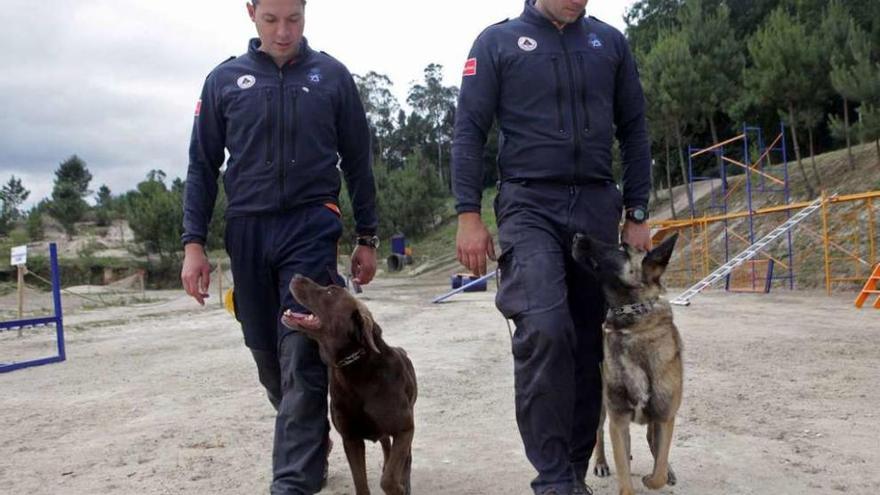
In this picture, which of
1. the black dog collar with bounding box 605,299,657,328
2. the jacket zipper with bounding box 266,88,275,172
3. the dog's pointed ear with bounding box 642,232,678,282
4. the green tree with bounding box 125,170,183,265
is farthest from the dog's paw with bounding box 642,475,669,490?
the green tree with bounding box 125,170,183,265

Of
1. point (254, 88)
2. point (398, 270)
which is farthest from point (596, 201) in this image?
point (398, 270)

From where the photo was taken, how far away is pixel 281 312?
360 centimetres

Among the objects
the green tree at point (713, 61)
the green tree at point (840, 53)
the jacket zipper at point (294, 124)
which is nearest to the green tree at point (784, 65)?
the green tree at point (840, 53)

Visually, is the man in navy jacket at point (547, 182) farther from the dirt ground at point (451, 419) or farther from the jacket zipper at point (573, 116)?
the dirt ground at point (451, 419)

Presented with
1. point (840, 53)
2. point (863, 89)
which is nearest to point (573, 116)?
point (863, 89)

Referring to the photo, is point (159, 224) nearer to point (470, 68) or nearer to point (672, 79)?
point (672, 79)

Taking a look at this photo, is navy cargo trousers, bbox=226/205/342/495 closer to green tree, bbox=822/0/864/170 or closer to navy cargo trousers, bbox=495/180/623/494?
navy cargo trousers, bbox=495/180/623/494

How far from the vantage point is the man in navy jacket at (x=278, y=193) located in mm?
3453

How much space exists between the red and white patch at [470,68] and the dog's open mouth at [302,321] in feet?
4.44

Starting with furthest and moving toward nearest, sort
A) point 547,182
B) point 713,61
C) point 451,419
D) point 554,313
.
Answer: point 713,61 → point 451,419 → point 547,182 → point 554,313

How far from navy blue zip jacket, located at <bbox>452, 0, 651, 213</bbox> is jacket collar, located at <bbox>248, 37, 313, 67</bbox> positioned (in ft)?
2.74

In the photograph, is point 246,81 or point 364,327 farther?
point 246,81

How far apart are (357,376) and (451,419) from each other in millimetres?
2304

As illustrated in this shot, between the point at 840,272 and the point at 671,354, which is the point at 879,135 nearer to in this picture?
the point at 840,272
